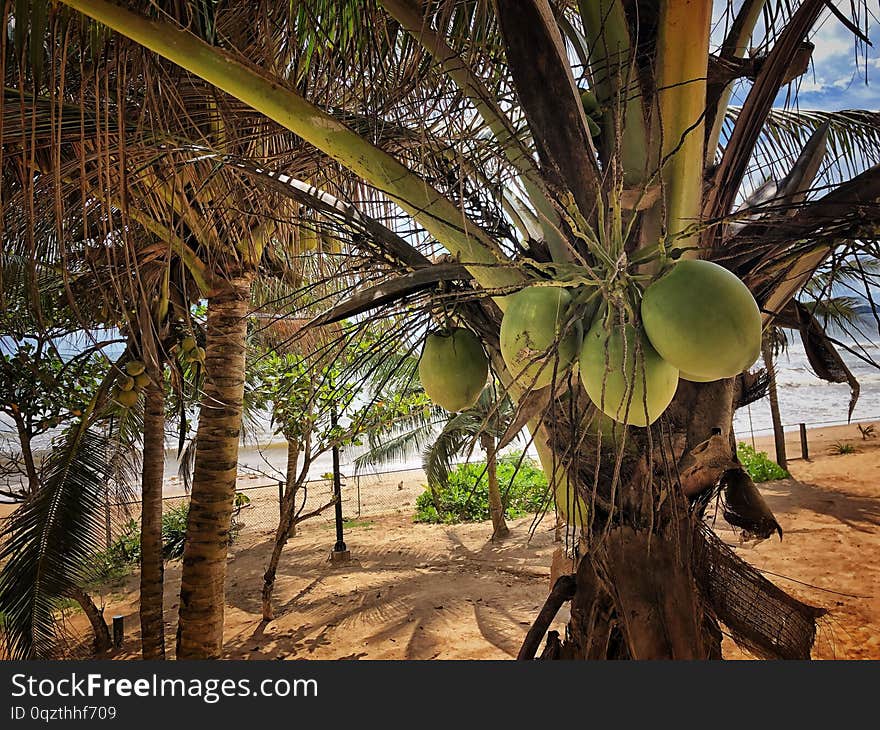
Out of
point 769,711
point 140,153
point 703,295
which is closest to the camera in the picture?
point 703,295

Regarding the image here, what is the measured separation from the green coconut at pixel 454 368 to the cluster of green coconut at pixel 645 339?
28 centimetres

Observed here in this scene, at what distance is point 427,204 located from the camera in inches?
41.0

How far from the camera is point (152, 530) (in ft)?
13.6

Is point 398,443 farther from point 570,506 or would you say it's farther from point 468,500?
point 570,506

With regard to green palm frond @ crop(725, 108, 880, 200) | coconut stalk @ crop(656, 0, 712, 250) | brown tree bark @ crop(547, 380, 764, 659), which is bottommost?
brown tree bark @ crop(547, 380, 764, 659)

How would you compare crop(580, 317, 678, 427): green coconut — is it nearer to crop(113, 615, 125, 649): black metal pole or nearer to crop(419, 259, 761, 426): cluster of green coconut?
crop(419, 259, 761, 426): cluster of green coconut

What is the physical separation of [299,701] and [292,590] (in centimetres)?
615

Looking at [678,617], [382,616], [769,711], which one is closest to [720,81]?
[678,617]

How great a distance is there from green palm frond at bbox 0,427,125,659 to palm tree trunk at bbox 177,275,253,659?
892 mm

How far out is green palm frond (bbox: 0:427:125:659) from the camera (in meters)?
3.11

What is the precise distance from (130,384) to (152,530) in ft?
4.55

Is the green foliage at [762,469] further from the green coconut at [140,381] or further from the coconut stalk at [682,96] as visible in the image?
the coconut stalk at [682,96]

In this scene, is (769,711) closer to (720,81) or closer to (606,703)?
(606,703)

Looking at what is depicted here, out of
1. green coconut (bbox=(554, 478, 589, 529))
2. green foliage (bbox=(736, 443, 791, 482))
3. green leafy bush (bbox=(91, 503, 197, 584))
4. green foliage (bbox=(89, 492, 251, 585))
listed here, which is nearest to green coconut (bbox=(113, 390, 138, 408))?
green coconut (bbox=(554, 478, 589, 529))
